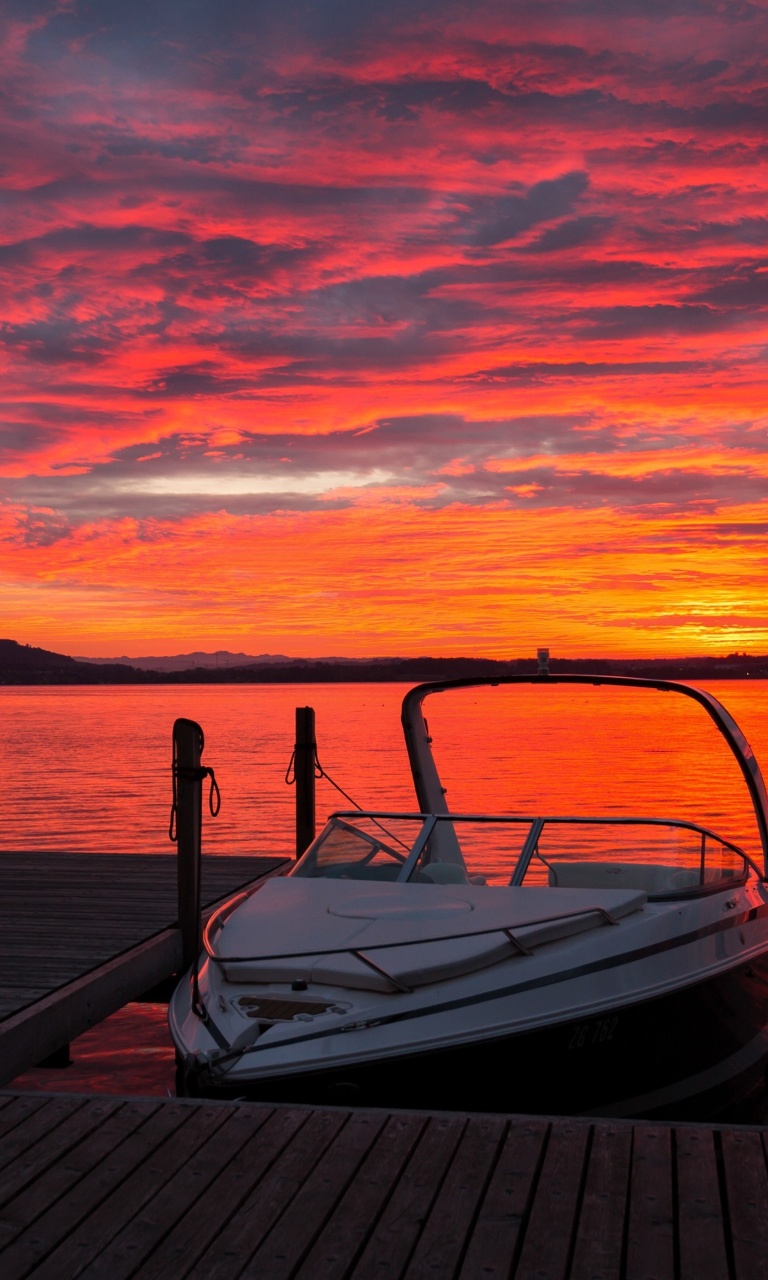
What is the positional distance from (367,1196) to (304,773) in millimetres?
8601

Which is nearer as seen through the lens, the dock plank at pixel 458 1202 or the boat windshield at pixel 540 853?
the dock plank at pixel 458 1202

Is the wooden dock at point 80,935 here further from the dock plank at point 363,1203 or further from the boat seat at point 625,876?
the boat seat at point 625,876

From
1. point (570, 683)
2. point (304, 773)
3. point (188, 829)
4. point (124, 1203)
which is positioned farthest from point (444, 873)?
point (304, 773)

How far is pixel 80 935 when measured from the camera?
8.49 m

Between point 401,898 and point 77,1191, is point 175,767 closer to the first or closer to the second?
point 401,898

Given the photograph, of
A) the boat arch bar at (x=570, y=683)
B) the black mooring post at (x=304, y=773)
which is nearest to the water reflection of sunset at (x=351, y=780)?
the boat arch bar at (x=570, y=683)

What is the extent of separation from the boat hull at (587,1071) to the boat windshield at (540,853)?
2.28 ft

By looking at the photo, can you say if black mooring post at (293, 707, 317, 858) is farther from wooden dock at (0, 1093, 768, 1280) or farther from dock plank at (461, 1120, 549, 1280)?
dock plank at (461, 1120, 549, 1280)

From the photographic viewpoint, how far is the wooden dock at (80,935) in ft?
21.9

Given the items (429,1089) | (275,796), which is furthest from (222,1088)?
(275,796)

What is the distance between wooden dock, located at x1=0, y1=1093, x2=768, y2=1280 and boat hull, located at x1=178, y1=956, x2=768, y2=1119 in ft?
1.78

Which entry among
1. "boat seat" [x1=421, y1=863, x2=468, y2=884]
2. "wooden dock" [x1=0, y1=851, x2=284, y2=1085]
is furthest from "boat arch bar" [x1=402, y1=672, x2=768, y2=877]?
"wooden dock" [x1=0, y1=851, x2=284, y2=1085]

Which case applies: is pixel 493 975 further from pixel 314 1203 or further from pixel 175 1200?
pixel 175 1200

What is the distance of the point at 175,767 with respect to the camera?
9180 millimetres
